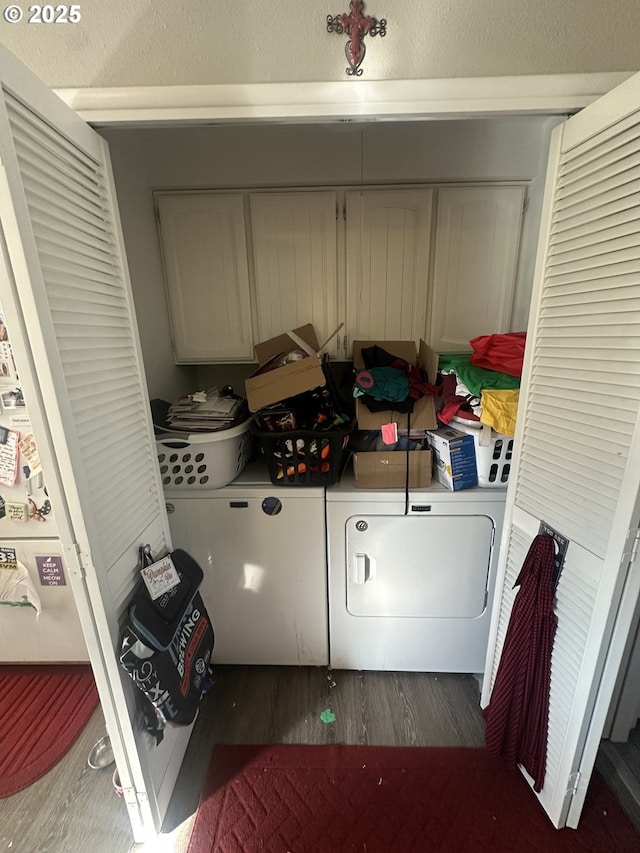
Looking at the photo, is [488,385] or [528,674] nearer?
[528,674]

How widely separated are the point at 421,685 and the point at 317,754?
533mm

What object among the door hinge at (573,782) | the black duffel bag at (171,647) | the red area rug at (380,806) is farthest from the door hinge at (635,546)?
the black duffel bag at (171,647)

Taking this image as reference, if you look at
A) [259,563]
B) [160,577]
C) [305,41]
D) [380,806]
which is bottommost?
[380,806]

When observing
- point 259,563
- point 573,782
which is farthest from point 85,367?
point 573,782

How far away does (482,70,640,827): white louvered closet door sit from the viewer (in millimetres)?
856

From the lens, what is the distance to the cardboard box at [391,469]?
1.45 metres

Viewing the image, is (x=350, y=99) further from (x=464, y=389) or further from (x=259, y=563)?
(x=259, y=563)

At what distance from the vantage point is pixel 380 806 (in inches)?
49.7

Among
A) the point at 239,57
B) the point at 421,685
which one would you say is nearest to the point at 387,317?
the point at 239,57

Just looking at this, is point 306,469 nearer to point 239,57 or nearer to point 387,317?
point 387,317

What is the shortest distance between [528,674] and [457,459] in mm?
710

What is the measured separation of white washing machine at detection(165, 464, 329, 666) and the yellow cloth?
69 centimetres

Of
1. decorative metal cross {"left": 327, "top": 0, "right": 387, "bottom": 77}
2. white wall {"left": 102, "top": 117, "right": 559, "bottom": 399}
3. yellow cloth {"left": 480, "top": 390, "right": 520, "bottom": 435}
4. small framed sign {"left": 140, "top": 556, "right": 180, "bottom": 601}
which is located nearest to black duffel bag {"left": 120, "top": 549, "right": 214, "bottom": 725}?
small framed sign {"left": 140, "top": 556, "right": 180, "bottom": 601}

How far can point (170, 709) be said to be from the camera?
105cm
